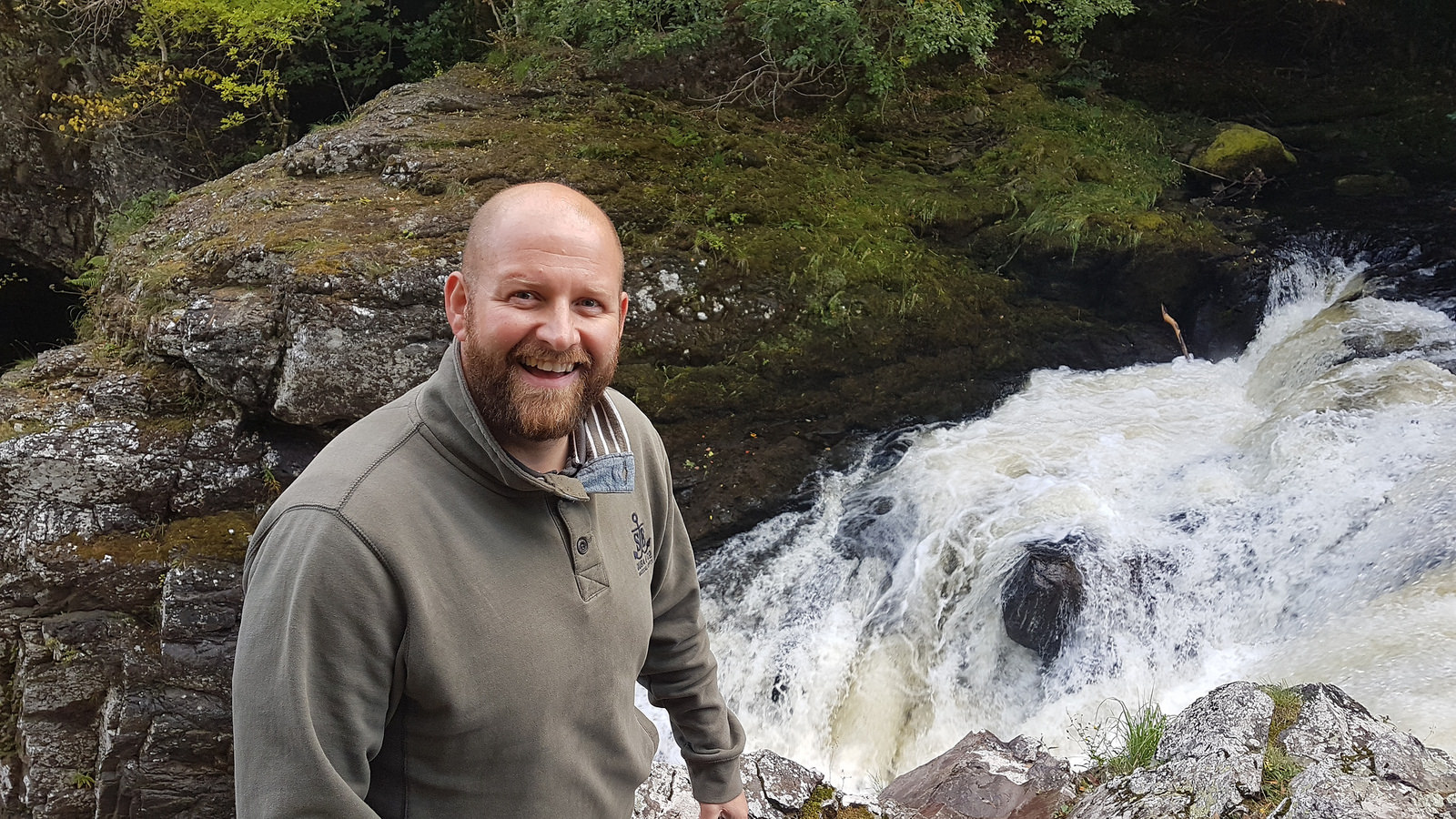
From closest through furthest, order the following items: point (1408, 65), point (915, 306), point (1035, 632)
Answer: point (1035, 632)
point (915, 306)
point (1408, 65)

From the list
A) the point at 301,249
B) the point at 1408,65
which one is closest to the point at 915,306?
the point at 301,249

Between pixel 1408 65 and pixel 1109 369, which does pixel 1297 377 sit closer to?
pixel 1109 369

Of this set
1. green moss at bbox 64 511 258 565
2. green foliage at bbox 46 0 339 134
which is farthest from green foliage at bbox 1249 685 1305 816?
green foliage at bbox 46 0 339 134

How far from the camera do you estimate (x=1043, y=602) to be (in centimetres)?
554

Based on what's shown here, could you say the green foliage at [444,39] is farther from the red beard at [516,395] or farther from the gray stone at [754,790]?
the red beard at [516,395]

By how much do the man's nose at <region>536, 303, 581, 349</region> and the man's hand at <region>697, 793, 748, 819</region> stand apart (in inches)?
52.9

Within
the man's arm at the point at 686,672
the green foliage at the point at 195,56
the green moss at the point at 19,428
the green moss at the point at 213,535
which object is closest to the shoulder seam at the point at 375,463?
the man's arm at the point at 686,672

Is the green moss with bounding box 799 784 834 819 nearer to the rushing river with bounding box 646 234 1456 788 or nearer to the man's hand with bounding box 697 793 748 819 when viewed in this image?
the man's hand with bounding box 697 793 748 819

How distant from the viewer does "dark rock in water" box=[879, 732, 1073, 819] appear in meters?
3.59

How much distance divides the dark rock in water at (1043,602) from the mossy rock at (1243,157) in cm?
560

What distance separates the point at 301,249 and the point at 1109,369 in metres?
6.24

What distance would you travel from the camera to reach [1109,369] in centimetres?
773

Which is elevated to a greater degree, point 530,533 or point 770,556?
point 530,533

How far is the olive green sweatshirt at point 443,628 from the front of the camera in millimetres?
1491
